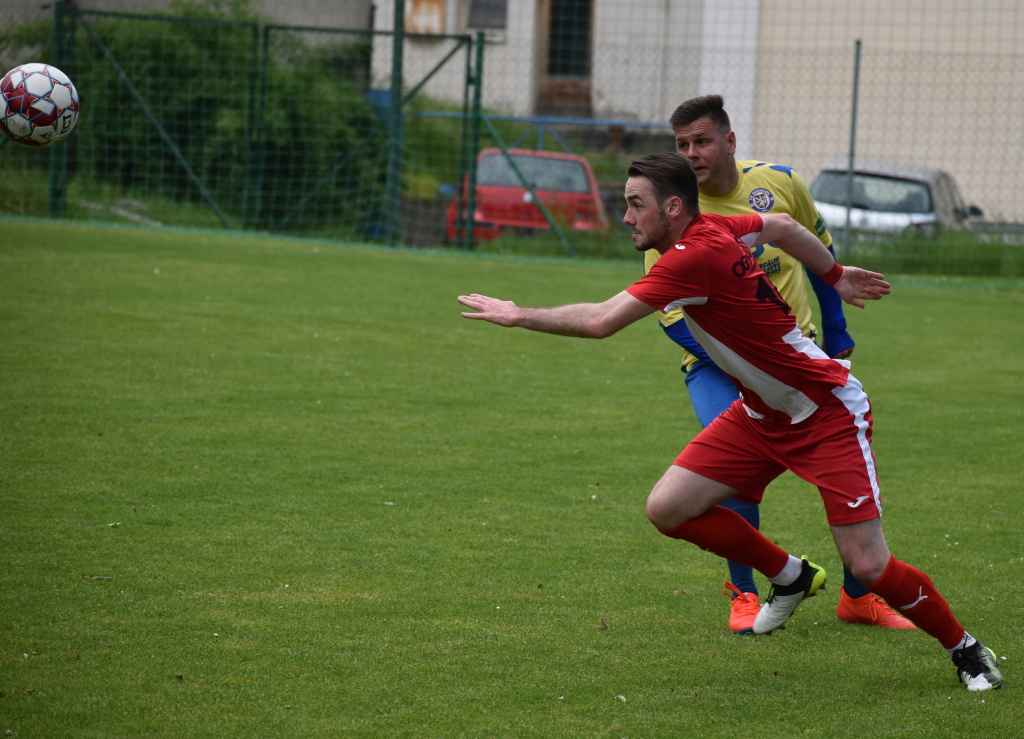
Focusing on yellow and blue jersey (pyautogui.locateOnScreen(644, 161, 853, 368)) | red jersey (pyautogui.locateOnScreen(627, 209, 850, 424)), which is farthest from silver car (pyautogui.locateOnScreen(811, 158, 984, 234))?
red jersey (pyautogui.locateOnScreen(627, 209, 850, 424))

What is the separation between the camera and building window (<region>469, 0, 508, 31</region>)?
30500mm

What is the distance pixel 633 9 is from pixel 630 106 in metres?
3.70

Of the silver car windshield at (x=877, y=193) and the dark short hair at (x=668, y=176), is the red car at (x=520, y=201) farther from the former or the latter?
the dark short hair at (x=668, y=176)

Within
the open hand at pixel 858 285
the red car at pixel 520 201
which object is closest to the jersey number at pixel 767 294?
the open hand at pixel 858 285

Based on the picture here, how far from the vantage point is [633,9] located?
2808 cm

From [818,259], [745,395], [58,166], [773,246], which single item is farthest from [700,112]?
[58,166]

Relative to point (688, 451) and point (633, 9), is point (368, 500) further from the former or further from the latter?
point (633, 9)

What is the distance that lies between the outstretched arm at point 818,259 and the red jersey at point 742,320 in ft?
1.00

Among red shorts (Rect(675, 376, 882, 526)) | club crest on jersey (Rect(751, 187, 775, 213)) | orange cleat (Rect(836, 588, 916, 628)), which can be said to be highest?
club crest on jersey (Rect(751, 187, 775, 213))

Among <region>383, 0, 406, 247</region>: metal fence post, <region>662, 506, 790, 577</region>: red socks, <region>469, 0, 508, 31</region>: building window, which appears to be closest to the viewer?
<region>662, 506, 790, 577</region>: red socks

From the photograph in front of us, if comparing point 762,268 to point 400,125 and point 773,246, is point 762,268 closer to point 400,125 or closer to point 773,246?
point 773,246

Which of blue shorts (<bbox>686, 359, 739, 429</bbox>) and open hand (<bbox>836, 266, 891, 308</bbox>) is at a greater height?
open hand (<bbox>836, 266, 891, 308</bbox>)

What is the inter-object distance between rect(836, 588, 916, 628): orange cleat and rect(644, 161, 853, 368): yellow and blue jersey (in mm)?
1148

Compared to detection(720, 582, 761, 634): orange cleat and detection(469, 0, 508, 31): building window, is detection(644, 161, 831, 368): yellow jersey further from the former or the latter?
detection(469, 0, 508, 31): building window
